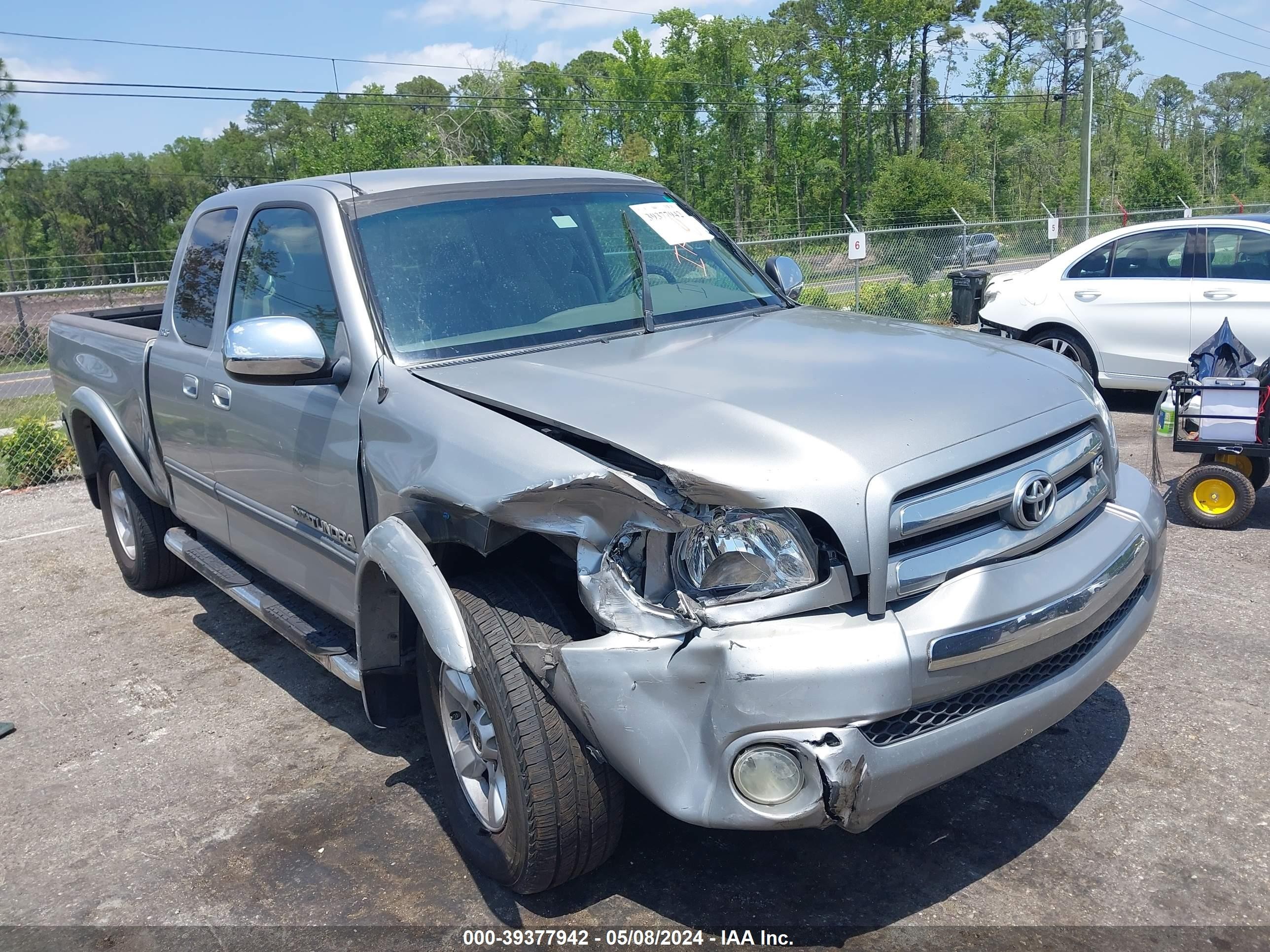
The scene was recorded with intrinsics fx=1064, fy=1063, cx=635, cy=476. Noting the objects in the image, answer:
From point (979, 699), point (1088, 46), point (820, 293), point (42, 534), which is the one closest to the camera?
point (979, 699)

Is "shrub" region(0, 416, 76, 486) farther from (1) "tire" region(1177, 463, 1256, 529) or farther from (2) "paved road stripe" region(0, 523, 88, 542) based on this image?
(1) "tire" region(1177, 463, 1256, 529)

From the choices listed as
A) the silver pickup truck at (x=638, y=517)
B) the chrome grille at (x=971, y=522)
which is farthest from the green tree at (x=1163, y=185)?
the chrome grille at (x=971, y=522)

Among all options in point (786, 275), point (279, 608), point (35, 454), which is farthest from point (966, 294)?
point (279, 608)

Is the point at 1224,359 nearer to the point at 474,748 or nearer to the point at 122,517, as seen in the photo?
the point at 474,748

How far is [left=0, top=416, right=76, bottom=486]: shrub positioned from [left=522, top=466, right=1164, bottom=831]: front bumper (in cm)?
867

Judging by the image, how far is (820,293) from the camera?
675 inches

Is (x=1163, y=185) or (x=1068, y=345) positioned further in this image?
(x=1163, y=185)

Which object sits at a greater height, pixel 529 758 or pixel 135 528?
pixel 529 758

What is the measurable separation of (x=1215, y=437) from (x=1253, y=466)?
2.08 ft

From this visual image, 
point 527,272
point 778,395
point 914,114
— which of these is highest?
point 914,114

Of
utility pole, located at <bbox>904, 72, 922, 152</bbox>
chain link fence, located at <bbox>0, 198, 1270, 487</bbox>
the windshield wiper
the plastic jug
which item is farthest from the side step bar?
utility pole, located at <bbox>904, 72, 922, 152</bbox>

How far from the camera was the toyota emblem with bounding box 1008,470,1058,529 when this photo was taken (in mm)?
2684

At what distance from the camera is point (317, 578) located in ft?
12.6

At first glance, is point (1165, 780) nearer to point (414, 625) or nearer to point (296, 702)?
point (414, 625)
